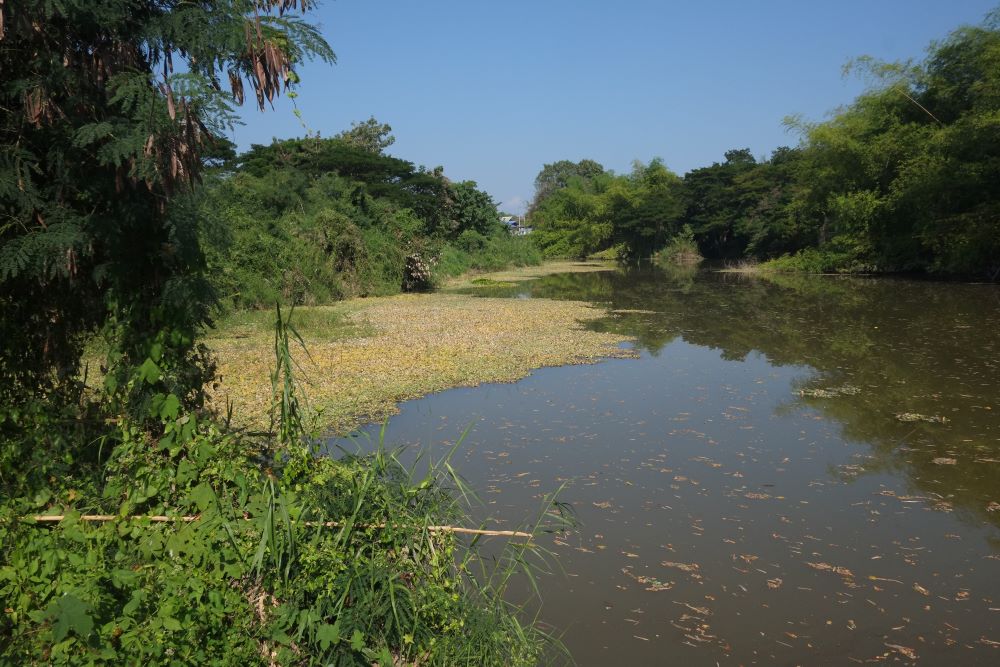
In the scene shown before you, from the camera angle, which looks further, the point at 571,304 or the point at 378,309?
the point at 571,304

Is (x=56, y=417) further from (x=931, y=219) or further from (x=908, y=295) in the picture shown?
(x=931, y=219)

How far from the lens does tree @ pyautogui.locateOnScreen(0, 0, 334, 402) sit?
3.32 meters

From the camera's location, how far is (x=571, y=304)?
20109mm

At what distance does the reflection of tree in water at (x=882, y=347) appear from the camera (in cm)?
668

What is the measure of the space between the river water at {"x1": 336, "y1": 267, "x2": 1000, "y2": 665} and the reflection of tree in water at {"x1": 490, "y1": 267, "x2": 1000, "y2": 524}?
0.15 feet

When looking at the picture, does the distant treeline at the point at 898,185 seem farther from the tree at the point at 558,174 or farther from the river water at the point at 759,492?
the tree at the point at 558,174

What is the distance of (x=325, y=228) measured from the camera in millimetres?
19375

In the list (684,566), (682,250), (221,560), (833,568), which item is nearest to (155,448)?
(221,560)

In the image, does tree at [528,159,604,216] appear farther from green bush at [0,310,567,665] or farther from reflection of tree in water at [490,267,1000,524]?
green bush at [0,310,567,665]

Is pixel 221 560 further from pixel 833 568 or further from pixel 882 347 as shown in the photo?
pixel 882 347

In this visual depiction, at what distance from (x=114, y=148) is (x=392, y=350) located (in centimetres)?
849

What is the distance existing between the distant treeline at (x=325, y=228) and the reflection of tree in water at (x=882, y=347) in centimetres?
503

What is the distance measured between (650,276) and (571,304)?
47.9ft

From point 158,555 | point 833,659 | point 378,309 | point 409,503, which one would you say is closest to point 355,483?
point 409,503
